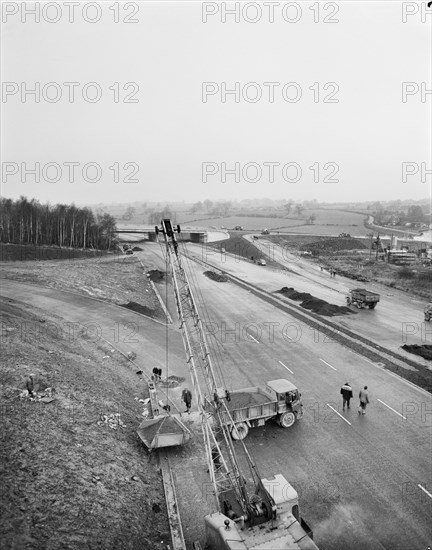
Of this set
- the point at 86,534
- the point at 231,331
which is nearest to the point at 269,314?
the point at 231,331

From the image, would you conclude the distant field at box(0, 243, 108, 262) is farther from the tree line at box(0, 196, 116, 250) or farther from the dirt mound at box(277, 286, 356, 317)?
the dirt mound at box(277, 286, 356, 317)

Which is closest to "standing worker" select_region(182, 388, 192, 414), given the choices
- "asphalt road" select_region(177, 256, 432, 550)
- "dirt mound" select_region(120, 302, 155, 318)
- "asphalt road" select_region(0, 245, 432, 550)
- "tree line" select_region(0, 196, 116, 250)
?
"asphalt road" select_region(0, 245, 432, 550)

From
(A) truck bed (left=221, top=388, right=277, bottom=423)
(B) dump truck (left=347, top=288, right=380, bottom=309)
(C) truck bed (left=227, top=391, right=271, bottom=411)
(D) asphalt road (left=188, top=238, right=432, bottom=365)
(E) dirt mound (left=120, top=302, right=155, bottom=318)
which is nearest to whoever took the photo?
(A) truck bed (left=221, top=388, right=277, bottom=423)

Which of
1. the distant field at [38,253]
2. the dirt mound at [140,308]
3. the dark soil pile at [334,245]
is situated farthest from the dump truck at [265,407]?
the dark soil pile at [334,245]

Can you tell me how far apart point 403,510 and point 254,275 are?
4650 centimetres

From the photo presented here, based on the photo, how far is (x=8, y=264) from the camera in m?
51.5

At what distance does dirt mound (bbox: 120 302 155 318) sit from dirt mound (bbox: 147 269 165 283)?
45.0ft

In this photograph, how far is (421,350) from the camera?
2839 centimetres

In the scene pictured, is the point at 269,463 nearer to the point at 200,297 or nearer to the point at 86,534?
the point at 86,534

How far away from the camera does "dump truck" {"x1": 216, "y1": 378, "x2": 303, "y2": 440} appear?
1733 centimetres

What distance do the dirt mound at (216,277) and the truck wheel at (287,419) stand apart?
35.7 meters

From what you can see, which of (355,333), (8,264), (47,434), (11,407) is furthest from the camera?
(8,264)

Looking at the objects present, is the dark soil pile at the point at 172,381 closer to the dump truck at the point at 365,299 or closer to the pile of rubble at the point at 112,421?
the pile of rubble at the point at 112,421

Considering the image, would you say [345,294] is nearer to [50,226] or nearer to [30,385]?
[30,385]
